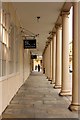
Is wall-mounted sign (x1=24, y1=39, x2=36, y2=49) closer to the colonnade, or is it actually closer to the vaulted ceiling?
the vaulted ceiling

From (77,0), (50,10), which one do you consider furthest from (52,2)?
(77,0)

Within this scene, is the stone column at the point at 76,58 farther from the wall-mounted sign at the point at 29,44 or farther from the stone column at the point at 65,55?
the wall-mounted sign at the point at 29,44

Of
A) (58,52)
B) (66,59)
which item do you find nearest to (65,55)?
(66,59)

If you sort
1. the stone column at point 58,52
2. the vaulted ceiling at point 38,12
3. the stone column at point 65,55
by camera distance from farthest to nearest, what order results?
the stone column at point 58,52
the stone column at point 65,55
the vaulted ceiling at point 38,12

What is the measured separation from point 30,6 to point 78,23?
4036mm

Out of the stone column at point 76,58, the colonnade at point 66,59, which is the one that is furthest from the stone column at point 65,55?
the stone column at point 76,58

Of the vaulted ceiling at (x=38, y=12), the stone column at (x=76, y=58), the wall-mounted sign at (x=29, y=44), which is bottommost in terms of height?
the stone column at (x=76, y=58)

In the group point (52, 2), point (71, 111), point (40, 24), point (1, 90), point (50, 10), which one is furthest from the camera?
point (40, 24)

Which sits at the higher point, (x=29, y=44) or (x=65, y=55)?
(x=29, y=44)

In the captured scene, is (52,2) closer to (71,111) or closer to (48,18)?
(48,18)

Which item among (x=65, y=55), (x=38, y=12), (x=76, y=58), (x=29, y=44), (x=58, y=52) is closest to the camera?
(x=76, y=58)

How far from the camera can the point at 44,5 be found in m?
11.5

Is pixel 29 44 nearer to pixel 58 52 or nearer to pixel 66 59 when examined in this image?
pixel 58 52

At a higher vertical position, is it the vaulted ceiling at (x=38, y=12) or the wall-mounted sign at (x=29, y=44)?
the vaulted ceiling at (x=38, y=12)
